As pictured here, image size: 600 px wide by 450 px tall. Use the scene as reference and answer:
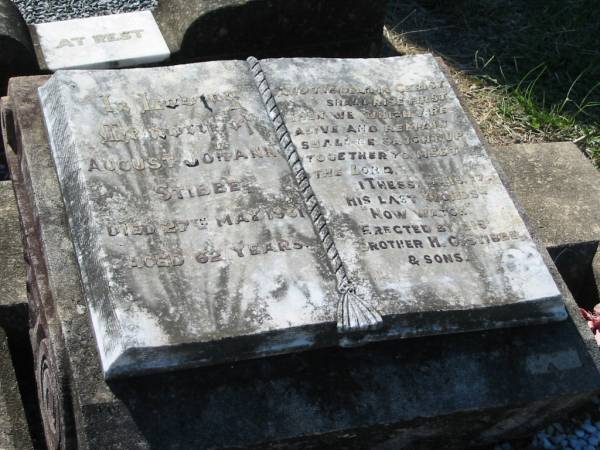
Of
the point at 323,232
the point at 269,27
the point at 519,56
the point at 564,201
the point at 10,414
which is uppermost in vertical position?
the point at 323,232

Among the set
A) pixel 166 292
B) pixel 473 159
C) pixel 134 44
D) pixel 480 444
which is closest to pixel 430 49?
pixel 134 44

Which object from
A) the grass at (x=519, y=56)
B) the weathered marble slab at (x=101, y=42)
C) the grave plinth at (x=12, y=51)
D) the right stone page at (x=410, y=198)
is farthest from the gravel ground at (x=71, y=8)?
the right stone page at (x=410, y=198)

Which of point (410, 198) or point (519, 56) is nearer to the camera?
point (410, 198)

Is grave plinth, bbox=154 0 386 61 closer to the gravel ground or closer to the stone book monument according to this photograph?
the gravel ground

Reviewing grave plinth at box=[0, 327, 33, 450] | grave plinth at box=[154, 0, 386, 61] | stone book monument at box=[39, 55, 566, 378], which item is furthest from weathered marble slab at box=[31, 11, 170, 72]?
grave plinth at box=[0, 327, 33, 450]

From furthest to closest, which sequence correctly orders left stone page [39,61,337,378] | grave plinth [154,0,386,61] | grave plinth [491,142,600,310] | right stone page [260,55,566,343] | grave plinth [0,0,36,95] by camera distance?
grave plinth [154,0,386,61] < grave plinth [0,0,36,95] < grave plinth [491,142,600,310] < right stone page [260,55,566,343] < left stone page [39,61,337,378]

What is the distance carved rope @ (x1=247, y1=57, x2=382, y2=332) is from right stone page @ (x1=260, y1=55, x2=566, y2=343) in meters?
0.02

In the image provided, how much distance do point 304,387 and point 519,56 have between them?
2.94m

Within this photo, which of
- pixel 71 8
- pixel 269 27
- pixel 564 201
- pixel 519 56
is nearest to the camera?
pixel 564 201

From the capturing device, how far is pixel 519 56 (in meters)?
4.78

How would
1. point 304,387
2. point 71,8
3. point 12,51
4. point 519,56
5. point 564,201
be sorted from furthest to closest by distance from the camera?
point 519,56
point 71,8
point 12,51
point 564,201
point 304,387

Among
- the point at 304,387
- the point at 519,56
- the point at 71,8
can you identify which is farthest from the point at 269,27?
the point at 304,387

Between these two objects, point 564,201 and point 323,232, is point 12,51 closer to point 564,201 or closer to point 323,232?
point 323,232

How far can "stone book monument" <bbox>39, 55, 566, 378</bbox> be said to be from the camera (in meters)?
2.33
